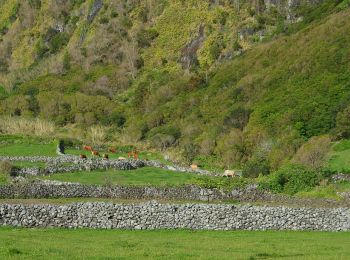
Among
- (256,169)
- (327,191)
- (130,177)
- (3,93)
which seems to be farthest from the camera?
(3,93)

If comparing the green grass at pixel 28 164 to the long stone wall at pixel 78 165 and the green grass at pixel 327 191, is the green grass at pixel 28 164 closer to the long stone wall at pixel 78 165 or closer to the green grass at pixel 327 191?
the long stone wall at pixel 78 165

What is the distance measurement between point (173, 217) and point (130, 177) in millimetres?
24598

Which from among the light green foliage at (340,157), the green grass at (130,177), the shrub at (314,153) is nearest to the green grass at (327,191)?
the light green foliage at (340,157)

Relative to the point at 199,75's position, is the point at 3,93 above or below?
below

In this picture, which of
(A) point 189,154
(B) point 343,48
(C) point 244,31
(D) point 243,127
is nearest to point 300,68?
(B) point 343,48

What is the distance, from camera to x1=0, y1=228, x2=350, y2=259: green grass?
22953 mm

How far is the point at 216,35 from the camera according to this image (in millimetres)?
147500

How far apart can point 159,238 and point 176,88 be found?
99.5 m

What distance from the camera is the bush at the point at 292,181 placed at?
49.9m

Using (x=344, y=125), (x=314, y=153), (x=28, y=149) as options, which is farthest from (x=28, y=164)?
(x=344, y=125)

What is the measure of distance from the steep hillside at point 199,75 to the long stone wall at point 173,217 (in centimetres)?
2907

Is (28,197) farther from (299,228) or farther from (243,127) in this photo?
(243,127)

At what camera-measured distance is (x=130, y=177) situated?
198ft

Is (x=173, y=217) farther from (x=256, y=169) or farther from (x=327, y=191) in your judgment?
(x=256, y=169)
